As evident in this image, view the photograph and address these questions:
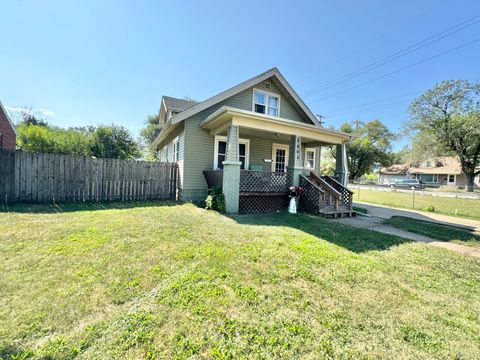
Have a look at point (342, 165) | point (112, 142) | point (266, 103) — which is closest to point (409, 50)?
point (342, 165)

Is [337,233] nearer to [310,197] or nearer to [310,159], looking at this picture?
[310,197]

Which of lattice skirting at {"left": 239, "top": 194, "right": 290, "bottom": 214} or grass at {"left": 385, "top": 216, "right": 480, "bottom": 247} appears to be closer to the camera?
grass at {"left": 385, "top": 216, "right": 480, "bottom": 247}

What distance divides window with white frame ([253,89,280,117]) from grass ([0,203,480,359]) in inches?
319

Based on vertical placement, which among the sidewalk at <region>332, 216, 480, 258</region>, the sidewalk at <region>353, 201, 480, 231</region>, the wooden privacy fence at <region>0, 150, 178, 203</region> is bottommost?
the sidewalk at <region>332, 216, 480, 258</region>

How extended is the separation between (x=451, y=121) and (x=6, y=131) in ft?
150

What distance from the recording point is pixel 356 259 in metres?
4.16

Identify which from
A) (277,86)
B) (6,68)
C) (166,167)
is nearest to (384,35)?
(277,86)

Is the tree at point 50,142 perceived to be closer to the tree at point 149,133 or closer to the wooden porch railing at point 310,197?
the wooden porch railing at point 310,197

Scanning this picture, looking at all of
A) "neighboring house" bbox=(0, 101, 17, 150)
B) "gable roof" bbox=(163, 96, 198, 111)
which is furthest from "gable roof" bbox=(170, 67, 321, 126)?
"neighboring house" bbox=(0, 101, 17, 150)

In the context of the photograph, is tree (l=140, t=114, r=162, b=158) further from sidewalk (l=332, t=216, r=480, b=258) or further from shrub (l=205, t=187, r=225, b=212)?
sidewalk (l=332, t=216, r=480, b=258)

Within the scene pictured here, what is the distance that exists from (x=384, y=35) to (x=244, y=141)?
44.1 feet

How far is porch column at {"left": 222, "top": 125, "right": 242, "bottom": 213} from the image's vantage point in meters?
7.63

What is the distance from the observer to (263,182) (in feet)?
28.2

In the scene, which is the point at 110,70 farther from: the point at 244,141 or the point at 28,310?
the point at 28,310
